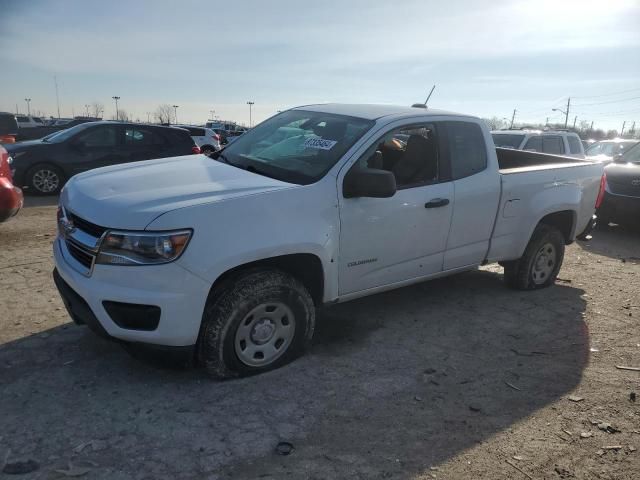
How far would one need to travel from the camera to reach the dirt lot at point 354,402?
2.66 metres

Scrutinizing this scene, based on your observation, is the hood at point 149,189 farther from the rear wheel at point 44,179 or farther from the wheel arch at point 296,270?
the rear wheel at point 44,179

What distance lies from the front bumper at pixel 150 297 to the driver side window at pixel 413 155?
6.18ft

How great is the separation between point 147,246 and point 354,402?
1.60 m

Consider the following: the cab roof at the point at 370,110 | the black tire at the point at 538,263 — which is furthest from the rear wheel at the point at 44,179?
the black tire at the point at 538,263

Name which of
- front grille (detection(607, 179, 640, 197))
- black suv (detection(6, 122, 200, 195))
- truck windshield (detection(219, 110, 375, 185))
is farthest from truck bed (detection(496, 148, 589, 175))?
black suv (detection(6, 122, 200, 195))

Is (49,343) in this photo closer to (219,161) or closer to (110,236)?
(110,236)

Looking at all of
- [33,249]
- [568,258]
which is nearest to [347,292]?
[33,249]

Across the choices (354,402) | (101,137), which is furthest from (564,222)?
(101,137)

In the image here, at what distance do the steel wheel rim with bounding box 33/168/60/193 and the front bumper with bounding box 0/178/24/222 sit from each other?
475 cm

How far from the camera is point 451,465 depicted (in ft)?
8.83

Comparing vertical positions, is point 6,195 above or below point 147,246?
below

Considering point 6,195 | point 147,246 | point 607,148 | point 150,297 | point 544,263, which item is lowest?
point 544,263

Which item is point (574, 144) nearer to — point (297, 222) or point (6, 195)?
point (297, 222)

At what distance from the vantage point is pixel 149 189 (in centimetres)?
329
